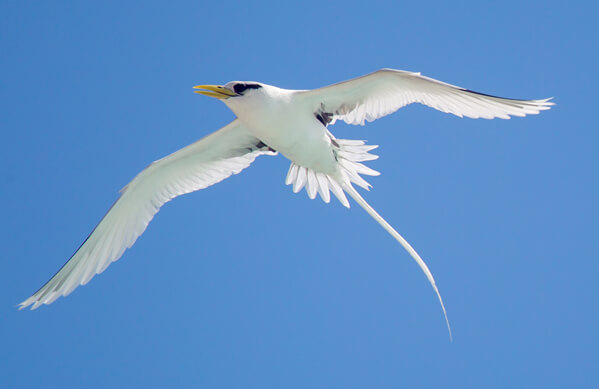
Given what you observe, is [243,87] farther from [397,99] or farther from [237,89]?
[397,99]

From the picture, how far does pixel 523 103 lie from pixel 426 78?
106cm

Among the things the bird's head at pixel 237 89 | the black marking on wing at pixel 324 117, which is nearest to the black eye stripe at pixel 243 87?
the bird's head at pixel 237 89

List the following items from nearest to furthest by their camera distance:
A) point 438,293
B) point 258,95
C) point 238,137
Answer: point 438,293
point 258,95
point 238,137

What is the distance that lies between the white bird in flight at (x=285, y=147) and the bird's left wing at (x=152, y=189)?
1 centimetres

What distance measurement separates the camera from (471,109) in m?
7.68

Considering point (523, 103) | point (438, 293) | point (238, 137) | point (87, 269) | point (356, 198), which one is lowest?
point (87, 269)

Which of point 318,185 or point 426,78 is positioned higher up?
point 426,78

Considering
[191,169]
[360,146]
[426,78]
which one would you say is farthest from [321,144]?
[191,169]

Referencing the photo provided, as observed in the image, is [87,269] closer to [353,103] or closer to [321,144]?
[321,144]

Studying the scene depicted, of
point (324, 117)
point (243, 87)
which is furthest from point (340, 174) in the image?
point (243, 87)

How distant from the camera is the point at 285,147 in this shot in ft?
26.0

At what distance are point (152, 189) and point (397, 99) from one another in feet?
11.3

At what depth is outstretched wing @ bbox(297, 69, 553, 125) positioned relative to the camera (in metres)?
7.45

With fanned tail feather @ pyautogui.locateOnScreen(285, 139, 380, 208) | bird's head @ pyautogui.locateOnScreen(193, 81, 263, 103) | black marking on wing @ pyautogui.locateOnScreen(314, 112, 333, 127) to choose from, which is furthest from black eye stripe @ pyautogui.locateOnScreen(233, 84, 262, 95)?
fanned tail feather @ pyautogui.locateOnScreen(285, 139, 380, 208)
